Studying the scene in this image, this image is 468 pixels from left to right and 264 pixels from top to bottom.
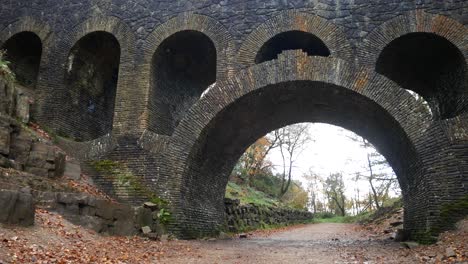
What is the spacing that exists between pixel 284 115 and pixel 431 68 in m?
4.58

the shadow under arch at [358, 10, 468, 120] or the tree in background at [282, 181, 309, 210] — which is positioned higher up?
the shadow under arch at [358, 10, 468, 120]

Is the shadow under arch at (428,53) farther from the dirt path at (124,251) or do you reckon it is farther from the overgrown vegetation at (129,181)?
the overgrown vegetation at (129,181)

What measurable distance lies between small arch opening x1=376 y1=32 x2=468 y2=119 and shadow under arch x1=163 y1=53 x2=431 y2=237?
4.80ft

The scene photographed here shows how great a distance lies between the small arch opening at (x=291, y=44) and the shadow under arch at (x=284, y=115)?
94 centimetres

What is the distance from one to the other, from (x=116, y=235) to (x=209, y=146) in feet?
13.8

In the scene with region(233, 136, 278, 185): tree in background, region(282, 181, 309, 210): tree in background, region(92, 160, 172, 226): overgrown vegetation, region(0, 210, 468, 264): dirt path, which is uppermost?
region(233, 136, 278, 185): tree in background

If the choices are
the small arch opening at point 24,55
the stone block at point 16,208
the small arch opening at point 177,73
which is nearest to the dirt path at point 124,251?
the stone block at point 16,208

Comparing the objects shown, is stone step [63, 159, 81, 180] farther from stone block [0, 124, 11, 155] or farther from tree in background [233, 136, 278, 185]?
tree in background [233, 136, 278, 185]

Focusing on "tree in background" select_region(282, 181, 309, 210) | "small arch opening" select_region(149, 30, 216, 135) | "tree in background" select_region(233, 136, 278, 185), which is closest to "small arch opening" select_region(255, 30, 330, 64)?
"small arch opening" select_region(149, 30, 216, 135)

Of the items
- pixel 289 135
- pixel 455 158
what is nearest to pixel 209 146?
pixel 455 158

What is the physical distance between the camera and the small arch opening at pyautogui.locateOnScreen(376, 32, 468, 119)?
11031mm

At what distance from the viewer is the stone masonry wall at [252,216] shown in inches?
650

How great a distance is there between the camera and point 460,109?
1098 cm

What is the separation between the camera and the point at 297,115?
44.3 feet
